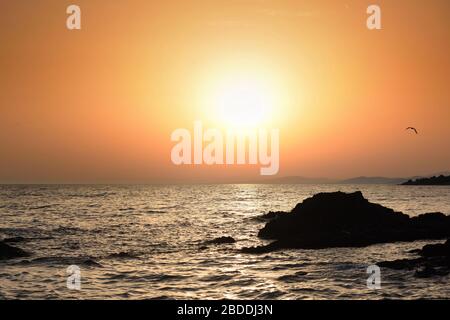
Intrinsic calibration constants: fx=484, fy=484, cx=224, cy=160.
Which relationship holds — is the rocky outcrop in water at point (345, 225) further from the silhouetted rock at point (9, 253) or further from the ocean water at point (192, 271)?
the silhouetted rock at point (9, 253)

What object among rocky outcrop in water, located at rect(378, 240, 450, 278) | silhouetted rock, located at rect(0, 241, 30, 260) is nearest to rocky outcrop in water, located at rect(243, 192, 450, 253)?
rocky outcrop in water, located at rect(378, 240, 450, 278)

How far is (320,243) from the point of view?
35.9 m

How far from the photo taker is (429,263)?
87.9 feet

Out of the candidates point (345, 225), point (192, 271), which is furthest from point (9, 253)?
point (345, 225)

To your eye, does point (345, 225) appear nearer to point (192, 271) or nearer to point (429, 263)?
point (429, 263)

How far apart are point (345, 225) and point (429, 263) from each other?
41.9ft

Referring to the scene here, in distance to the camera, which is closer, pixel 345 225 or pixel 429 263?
pixel 429 263

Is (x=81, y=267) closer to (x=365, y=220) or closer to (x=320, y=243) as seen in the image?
(x=320, y=243)

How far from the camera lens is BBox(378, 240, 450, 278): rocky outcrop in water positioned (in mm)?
24672

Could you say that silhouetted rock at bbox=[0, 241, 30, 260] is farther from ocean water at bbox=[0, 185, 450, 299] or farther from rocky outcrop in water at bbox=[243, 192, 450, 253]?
rocky outcrop in water at bbox=[243, 192, 450, 253]

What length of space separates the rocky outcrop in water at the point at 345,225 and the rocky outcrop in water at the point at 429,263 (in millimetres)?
8037

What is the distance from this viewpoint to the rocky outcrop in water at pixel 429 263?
80.9 feet

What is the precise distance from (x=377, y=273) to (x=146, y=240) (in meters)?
23.9
